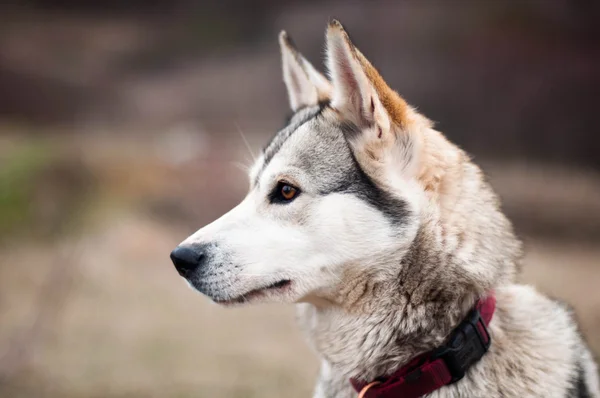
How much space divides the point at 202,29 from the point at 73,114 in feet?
9.31

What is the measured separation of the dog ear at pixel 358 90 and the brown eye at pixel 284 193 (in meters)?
0.32

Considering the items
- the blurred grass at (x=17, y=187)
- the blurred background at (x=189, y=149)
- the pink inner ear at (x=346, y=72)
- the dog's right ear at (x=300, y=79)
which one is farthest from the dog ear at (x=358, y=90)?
the blurred grass at (x=17, y=187)

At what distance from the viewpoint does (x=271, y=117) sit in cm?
1152

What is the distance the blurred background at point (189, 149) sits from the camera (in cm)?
631

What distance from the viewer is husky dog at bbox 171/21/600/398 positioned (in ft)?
7.08

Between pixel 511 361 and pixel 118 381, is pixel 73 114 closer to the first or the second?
pixel 118 381

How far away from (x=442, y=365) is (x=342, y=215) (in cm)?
58

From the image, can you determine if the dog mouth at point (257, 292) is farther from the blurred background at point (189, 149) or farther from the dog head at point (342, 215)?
the blurred background at point (189, 149)

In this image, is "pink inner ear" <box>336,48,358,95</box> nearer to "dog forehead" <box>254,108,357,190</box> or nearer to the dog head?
the dog head

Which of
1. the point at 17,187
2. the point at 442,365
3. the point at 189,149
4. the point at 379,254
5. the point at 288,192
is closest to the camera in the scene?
the point at 442,365

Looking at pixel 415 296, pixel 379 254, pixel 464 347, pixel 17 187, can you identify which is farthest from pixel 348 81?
pixel 17 187

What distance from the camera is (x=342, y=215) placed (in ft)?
7.32

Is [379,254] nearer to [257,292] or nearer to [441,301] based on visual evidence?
[441,301]

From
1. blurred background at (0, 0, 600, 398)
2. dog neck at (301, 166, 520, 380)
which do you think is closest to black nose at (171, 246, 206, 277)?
dog neck at (301, 166, 520, 380)
